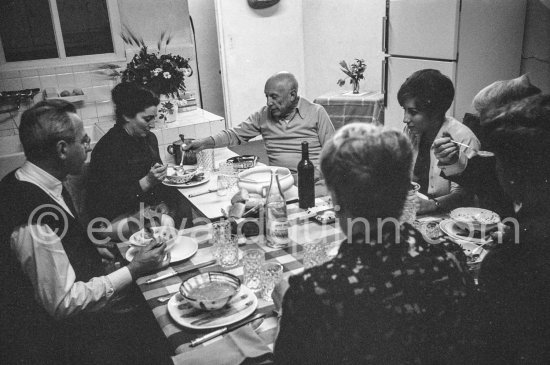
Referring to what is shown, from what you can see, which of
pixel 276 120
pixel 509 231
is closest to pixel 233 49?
pixel 276 120

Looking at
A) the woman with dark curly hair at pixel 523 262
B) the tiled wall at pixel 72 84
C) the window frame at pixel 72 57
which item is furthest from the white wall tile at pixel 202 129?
the woman with dark curly hair at pixel 523 262

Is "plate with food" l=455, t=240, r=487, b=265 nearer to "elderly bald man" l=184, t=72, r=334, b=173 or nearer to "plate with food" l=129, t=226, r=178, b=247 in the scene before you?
"plate with food" l=129, t=226, r=178, b=247

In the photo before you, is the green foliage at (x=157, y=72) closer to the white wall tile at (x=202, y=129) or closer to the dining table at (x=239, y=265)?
the white wall tile at (x=202, y=129)

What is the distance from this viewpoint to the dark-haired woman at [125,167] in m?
2.50

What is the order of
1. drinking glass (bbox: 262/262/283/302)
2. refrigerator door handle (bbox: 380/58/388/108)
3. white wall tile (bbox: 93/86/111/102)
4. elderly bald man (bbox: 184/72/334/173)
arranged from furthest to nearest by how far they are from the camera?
refrigerator door handle (bbox: 380/58/388/108) → white wall tile (bbox: 93/86/111/102) → elderly bald man (bbox: 184/72/334/173) → drinking glass (bbox: 262/262/283/302)

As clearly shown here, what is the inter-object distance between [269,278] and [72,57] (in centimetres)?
339

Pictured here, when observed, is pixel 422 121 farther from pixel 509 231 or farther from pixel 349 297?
pixel 349 297

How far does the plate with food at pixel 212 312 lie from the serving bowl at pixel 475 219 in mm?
841

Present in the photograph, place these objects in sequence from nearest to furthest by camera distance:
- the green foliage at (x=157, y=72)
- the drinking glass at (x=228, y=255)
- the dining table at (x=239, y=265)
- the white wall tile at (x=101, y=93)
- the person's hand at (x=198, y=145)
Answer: the dining table at (x=239, y=265)
the drinking glass at (x=228, y=255)
the person's hand at (x=198, y=145)
the green foliage at (x=157, y=72)
the white wall tile at (x=101, y=93)

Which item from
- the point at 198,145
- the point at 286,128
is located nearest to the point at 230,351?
the point at 198,145

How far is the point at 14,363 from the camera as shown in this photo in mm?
1555

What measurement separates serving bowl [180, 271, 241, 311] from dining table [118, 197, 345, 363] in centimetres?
5

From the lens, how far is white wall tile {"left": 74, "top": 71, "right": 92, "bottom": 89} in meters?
4.11

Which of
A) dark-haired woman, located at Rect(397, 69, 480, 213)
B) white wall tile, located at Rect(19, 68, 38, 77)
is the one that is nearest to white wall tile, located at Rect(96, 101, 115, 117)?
white wall tile, located at Rect(19, 68, 38, 77)
